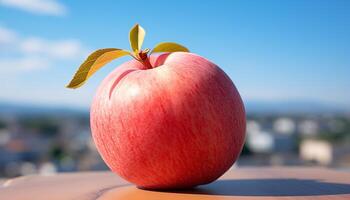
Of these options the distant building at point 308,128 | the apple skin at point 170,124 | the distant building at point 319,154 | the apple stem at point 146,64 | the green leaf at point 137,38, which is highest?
the green leaf at point 137,38

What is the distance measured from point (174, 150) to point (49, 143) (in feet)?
147

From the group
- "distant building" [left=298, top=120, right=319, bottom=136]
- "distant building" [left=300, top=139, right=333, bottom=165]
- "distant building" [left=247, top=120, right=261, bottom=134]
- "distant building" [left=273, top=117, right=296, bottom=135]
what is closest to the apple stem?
"distant building" [left=300, top=139, right=333, bottom=165]

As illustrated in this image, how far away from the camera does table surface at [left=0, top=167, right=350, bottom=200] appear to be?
2.74 feet

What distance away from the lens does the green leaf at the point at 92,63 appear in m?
0.96

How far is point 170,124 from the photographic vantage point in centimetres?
86

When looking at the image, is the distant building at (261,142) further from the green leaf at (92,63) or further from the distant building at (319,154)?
the green leaf at (92,63)

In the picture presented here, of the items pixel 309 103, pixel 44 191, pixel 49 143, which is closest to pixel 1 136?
pixel 49 143

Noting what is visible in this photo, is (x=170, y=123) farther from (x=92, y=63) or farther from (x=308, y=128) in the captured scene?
(x=308, y=128)

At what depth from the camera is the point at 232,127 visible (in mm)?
896

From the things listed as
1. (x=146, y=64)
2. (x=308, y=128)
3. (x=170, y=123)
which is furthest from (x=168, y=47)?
(x=308, y=128)

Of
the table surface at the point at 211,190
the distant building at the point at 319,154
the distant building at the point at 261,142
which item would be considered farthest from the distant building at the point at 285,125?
the table surface at the point at 211,190

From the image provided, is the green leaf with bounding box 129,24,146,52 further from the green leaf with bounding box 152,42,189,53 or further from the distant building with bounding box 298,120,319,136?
the distant building with bounding box 298,120,319,136

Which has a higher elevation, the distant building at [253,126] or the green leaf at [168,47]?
the green leaf at [168,47]

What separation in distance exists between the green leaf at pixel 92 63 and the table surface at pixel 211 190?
0.20 metres
